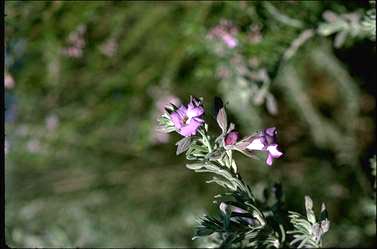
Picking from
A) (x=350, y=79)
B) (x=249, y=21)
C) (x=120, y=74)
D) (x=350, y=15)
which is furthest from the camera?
(x=350, y=79)

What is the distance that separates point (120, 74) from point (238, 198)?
4.04ft

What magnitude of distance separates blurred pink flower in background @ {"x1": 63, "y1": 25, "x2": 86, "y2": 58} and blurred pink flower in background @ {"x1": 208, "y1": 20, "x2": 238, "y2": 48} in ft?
1.82

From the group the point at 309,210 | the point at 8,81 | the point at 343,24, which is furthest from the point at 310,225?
the point at 8,81

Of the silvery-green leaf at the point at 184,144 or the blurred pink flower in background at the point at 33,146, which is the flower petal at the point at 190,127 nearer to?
the silvery-green leaf at the point at 184,144

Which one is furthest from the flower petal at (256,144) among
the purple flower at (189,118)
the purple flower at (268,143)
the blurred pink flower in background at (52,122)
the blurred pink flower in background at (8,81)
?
the blurred pink flower in background at (52,122)

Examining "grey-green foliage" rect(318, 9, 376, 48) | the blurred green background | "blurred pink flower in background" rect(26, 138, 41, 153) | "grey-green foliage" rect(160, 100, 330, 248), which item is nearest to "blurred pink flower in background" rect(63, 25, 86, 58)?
the blurred green background

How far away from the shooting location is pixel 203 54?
1.98 metres

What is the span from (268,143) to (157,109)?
1.21 m

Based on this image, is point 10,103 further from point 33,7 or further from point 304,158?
point 304,158

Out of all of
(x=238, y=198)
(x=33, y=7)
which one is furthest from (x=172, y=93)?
(x=238, y=198)

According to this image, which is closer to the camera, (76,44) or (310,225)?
(310,225)

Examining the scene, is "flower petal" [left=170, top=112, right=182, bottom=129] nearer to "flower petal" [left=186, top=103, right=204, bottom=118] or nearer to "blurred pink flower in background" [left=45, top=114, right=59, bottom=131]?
"flower petal" [left=186, top=103, right=204, bottom=118]

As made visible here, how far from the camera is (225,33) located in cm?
182

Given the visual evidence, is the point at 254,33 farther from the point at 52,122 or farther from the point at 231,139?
the point at 52,122
